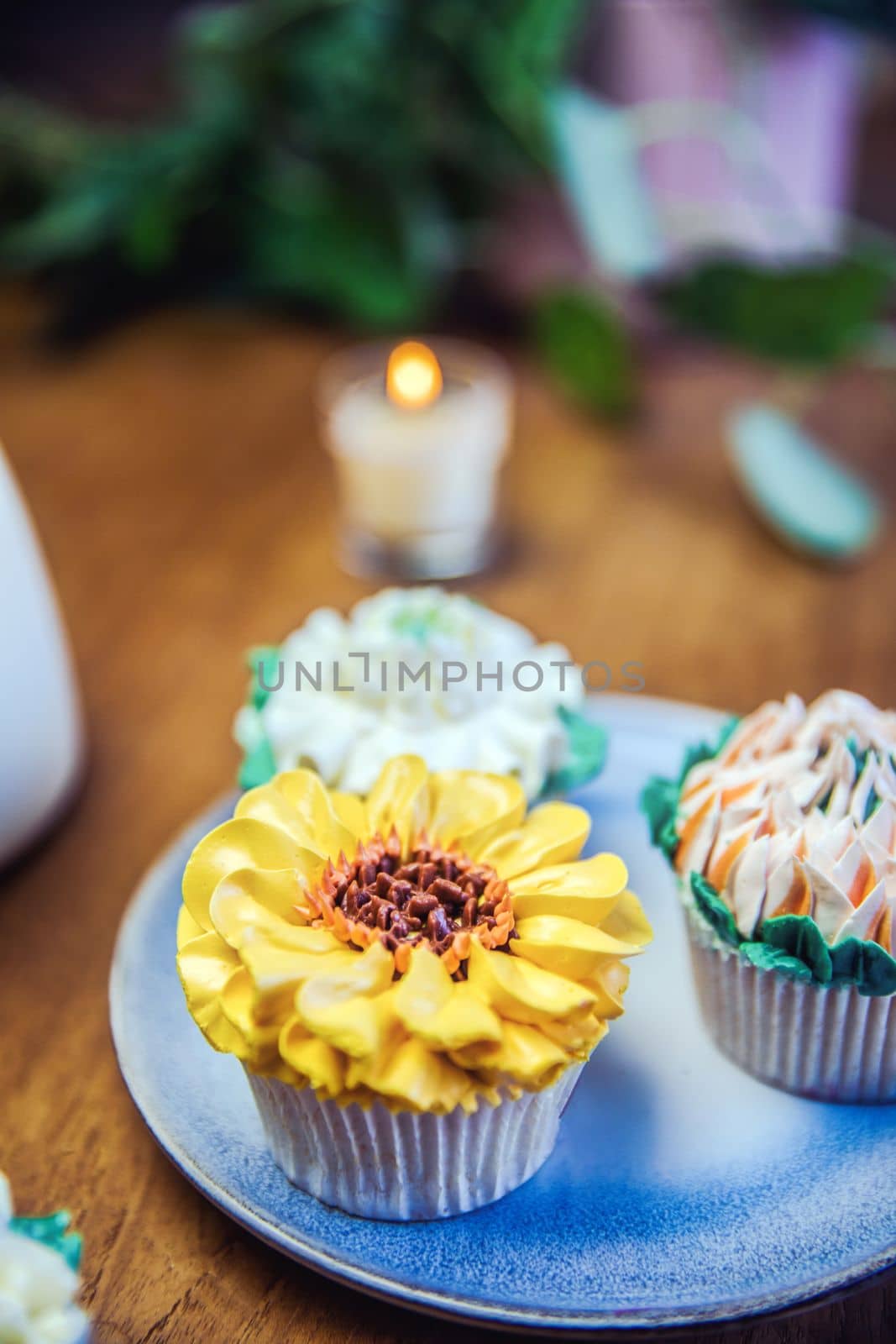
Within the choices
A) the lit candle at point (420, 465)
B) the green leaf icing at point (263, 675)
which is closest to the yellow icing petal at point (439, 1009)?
the green leaf icing at point (263, 675)

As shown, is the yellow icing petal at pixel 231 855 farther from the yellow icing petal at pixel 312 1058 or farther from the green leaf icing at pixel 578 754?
the green leaf icing at pixel 578 754

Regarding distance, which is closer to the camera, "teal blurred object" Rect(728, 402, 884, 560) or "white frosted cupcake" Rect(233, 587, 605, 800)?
"white frosted cupcake" Rect(233, 587, 605, 800)

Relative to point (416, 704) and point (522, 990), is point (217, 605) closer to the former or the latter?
point (416, 704)

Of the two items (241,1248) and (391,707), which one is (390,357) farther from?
(241,1248)

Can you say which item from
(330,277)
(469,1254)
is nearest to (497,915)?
(469,1254)

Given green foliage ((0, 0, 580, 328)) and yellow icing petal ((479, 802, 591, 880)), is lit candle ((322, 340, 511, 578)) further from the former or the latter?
yellow icing petal ((479, 802, 591, 880))

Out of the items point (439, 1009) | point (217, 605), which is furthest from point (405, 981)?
point (217, 605)

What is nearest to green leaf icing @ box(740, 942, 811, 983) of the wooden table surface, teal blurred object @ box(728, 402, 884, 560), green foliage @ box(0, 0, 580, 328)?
the wooden table surface
